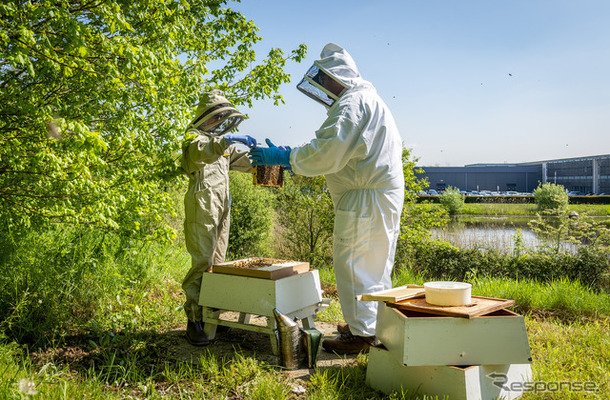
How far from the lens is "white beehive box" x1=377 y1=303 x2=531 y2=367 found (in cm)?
238

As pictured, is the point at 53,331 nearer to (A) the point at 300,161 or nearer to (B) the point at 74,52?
(B) the point at 74,52

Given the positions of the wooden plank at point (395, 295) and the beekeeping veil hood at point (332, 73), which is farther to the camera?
the beekeeping veil hood at point (332, 73)

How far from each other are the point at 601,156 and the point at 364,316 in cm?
6064

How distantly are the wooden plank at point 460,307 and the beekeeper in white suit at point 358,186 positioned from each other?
60 cm

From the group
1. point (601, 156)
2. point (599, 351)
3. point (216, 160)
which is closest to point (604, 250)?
point (599, 351)

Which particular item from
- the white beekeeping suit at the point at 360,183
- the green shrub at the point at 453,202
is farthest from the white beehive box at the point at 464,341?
the green shrub at the point at 453,202

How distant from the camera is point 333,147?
3.15m

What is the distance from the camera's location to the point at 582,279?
6387mm

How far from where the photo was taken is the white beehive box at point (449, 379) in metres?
2.32

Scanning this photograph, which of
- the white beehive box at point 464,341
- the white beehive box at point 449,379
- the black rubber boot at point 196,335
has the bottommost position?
the black rubber boot at point 196,335

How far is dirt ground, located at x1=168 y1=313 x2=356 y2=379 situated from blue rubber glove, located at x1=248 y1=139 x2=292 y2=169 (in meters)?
1.51

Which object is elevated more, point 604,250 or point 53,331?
point 604,250

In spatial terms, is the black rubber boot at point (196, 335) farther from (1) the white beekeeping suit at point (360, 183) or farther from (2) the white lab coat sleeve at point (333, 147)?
(2) the white lab coat sleeve at point (333, 147)

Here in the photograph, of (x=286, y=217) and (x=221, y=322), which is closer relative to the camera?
(x=221, y=322)
